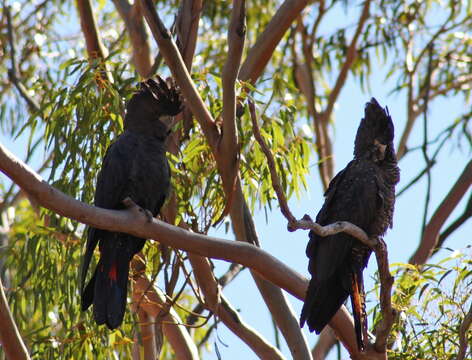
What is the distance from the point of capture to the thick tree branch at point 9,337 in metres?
2.91

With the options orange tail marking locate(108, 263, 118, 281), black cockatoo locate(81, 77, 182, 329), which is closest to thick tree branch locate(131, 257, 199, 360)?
black cockatoo locate(81, 77, 182, 329)

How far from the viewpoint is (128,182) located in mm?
3215

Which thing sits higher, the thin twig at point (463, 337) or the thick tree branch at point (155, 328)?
the thick tree branch at point (155, 328)

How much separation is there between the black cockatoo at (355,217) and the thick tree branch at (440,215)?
31.6 inches

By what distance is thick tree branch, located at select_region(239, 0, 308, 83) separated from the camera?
3.44 m

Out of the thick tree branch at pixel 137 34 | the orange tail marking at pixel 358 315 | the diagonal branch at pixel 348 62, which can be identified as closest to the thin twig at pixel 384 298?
the orange tail marking at pixel 358 315

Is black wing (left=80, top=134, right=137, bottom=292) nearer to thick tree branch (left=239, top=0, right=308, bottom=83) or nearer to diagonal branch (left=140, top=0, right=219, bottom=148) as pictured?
diagonal branch (left=140, top=0, right=219, bottom=148)

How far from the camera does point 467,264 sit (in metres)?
3.32

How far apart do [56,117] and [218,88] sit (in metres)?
0.78

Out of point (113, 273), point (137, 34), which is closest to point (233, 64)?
point (113, 273)

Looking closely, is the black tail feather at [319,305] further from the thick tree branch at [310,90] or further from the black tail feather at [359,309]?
the thick tree branch at [310,90]

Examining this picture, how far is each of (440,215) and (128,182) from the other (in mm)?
1956

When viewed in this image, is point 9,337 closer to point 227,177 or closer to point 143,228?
point 143,228

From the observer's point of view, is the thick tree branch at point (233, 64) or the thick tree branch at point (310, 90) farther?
the thick tree branch at point (310, 90)
